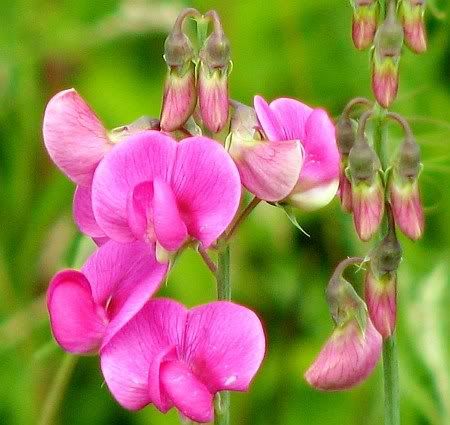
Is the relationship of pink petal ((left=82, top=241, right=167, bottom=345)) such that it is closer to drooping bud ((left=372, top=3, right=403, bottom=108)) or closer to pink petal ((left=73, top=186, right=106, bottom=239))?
pink petal ((left=73, top=186, right=106, bottom=239))

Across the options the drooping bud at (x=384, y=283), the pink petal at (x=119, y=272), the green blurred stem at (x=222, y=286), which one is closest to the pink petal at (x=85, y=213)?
the pink petal at (x=119, y=272)

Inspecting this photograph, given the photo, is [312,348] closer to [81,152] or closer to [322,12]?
[322,12]

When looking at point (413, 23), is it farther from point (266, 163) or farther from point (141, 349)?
point (141, 349)

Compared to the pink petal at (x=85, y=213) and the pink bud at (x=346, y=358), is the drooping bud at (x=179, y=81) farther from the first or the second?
the pink bud at (x=346, y=358)

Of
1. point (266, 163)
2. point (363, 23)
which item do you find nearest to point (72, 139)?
point (266, 163)

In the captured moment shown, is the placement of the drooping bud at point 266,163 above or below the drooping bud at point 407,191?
above

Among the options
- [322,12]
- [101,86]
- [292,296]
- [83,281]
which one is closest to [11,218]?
[101,86]
